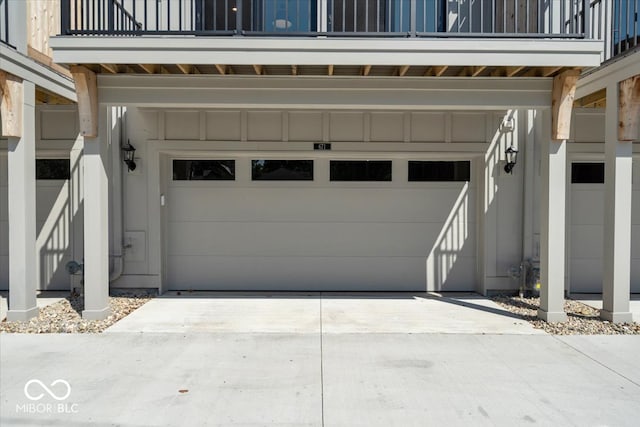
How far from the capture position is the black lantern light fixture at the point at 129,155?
7046 mm

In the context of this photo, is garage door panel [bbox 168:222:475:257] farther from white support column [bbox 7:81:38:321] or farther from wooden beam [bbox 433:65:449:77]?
wooden beam [bbox 433:65:449:77]

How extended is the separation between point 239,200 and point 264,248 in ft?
2.82

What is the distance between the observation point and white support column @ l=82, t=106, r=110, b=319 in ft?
18.5

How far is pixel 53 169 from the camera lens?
7.38m

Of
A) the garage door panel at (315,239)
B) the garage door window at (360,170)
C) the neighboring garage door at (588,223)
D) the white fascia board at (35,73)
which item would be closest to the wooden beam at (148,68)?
the white fascia board at (35,73)

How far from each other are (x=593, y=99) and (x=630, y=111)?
1.38 meters

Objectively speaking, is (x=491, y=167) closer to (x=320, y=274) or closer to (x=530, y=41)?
(x=530, y=41)

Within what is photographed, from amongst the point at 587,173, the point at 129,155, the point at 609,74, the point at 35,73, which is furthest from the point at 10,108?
the point at 587,173

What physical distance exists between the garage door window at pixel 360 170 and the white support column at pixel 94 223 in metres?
3.36

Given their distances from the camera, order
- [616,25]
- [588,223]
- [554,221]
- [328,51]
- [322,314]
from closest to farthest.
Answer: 1. [328,51]
2. [554,221]
3. [322,314]
4. [616,25]
5. [588,223]

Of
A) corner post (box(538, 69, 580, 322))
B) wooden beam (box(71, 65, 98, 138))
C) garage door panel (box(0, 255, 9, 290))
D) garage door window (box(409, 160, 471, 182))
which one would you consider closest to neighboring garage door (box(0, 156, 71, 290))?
garage door panel (box(0, 255, 9, 290))

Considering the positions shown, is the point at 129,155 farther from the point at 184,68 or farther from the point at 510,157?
the point at 510,157

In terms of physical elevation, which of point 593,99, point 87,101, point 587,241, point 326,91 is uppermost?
point 593,99

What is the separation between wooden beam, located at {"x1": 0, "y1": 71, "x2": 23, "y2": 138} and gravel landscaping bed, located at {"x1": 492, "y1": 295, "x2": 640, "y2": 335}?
6575 millimetres
